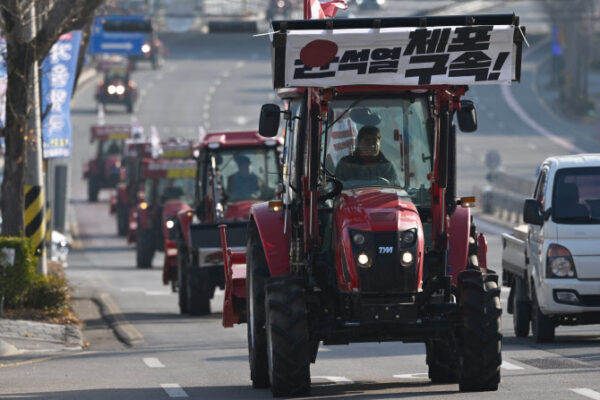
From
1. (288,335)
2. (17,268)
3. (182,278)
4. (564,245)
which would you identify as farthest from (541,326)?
(182,278)

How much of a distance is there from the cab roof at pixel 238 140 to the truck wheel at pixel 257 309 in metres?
10.6

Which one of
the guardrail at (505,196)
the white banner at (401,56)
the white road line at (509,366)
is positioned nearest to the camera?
the white banner at (401,56)

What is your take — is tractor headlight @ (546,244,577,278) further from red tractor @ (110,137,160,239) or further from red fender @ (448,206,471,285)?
red tractor @ (110,137,160,239)

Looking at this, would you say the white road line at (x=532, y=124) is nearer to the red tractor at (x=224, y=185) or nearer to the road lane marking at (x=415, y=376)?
the red tractor at (x=224, y=185)

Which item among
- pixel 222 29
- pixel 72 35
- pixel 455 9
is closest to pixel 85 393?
pixel 72 35

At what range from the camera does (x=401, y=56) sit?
12.1 meters

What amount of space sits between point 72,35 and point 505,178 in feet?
82.8

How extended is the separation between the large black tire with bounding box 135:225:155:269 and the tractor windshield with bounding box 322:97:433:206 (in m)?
23.8

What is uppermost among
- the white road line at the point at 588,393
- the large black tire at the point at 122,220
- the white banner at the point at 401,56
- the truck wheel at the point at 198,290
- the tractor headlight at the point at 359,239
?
the white banner at the point at 401,56

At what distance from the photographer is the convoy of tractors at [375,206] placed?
12.0 m

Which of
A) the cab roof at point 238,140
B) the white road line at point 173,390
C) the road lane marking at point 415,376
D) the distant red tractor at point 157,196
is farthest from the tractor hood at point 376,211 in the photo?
the distant red tractor at point 157,196

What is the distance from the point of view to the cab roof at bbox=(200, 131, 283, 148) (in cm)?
2438

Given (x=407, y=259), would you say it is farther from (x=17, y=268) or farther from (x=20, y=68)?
(x=20, y=68)

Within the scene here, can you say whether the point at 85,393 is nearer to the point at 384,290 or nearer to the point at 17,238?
the point at 384,290
